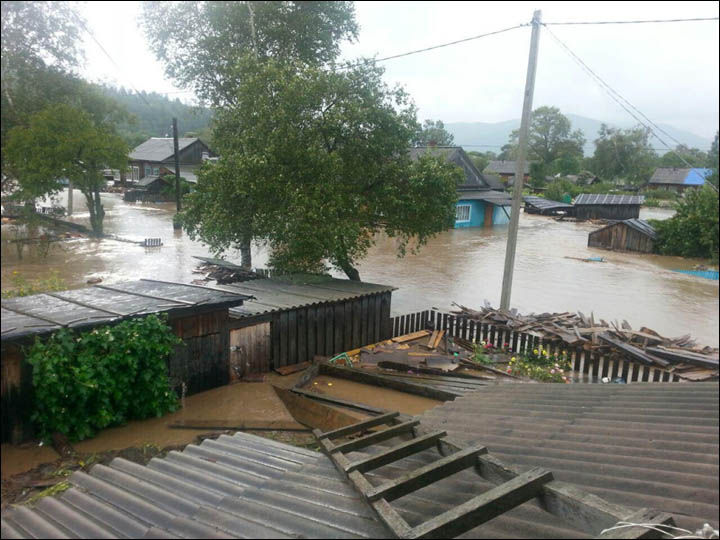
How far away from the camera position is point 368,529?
2.02 m

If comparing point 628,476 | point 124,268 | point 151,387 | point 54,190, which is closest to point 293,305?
point 151,387

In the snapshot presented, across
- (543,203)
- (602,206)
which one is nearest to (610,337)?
(602,206)

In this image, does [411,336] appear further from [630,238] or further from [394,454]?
[394,454]

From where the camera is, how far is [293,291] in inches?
461

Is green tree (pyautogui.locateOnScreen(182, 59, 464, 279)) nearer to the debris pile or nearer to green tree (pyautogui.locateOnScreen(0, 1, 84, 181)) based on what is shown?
the debris pile

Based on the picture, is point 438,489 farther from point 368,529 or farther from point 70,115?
point 70,115

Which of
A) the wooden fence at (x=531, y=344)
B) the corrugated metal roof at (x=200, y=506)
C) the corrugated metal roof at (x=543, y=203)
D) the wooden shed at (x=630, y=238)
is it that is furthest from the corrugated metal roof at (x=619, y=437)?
the corrugated metal roof at (x=543, y=203)

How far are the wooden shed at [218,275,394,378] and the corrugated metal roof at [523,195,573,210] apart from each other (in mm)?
35599

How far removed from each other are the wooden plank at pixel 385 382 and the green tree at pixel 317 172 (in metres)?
3.47

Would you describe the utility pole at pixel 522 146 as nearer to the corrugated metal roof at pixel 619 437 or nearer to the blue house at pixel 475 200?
the corrugated metal roof at pixel 619 437

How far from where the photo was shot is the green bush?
5.73m

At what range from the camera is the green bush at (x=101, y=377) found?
18.8 ft

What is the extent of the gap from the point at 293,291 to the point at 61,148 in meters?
9.36

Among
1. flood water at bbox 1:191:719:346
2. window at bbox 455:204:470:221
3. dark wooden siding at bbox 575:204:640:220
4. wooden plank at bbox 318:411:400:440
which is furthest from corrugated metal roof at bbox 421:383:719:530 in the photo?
dark wooden siding at bbox 575:204:640:220
